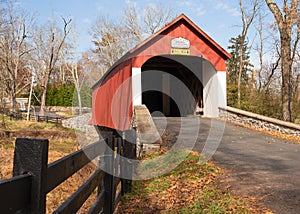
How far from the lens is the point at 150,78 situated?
51.3 feet

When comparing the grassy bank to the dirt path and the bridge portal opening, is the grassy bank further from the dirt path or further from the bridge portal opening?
the bridge portal opening

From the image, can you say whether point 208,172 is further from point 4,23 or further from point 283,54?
point 4,23

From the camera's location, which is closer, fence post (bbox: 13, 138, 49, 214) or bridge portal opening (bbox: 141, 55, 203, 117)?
fence post (bbox: 13, 138, 49, 214)

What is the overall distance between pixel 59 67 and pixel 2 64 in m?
17.1

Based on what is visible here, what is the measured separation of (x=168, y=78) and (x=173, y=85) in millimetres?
567

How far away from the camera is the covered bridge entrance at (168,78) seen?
10.9 meters

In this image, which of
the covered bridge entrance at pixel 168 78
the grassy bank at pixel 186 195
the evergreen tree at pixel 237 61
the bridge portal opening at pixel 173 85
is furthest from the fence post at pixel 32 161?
the evergreen tree at pixel 237 61

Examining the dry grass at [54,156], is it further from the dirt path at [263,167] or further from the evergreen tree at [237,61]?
the evergreen tree at [237,61]

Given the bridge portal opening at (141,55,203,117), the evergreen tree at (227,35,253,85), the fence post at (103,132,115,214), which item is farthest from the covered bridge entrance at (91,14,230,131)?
the evergreen tree at (227,35,253,85)

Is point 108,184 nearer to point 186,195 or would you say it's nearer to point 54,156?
point 186,195

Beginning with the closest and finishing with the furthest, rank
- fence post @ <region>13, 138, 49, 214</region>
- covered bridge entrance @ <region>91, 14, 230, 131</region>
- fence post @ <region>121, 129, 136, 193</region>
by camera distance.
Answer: fence post @ <region>13, 138, 49, 214</region>, fence post @ <region>121, 129, 136, 193</region>, covered bridge entrance @ <region>91, 14, 230, 131</region>

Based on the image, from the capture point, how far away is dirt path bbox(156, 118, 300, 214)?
343cm

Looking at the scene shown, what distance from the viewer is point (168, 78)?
15.5 meters

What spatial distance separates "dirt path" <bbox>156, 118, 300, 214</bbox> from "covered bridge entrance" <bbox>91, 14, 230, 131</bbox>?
382 centimetres
